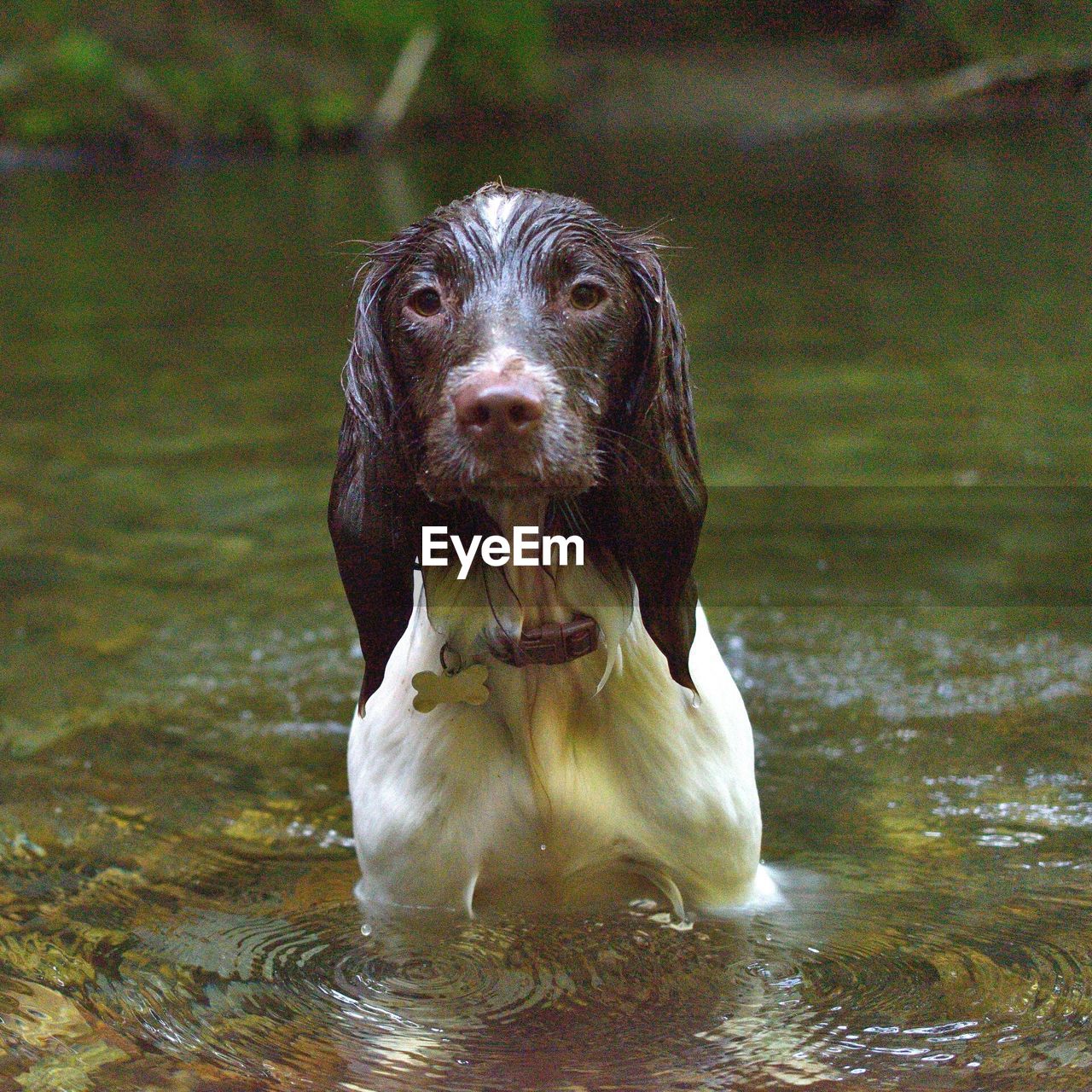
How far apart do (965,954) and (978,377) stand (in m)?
6.36

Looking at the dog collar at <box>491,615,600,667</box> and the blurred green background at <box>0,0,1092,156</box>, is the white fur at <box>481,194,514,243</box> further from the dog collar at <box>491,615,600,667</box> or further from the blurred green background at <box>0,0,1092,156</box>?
the blurred green background at <box>0,0,1092,156</box>

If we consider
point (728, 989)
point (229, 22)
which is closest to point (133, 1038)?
point (728, 989)

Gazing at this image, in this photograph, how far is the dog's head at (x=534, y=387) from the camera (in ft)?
8.52

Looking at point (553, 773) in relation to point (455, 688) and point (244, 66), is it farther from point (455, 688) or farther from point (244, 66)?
point (244, 66)

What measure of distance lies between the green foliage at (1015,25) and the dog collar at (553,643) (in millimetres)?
6086

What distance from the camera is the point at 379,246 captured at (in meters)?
2.93

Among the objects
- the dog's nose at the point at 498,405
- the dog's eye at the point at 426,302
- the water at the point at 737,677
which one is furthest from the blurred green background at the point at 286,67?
the dog's nose at the point at 498,405

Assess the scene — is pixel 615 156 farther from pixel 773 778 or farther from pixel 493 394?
pixel 493 394

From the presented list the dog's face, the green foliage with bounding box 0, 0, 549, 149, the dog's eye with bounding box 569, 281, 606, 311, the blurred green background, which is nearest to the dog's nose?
the dog's face

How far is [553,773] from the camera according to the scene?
3078 millimetres

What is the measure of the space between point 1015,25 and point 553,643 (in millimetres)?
6512

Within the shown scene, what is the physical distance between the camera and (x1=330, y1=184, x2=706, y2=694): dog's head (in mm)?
2596

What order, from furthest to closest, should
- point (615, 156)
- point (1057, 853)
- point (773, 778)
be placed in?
point (615, 156)
point (773, 778)
point (1057, 853)

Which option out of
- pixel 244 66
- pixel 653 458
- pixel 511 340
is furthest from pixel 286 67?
pixel 511 340
